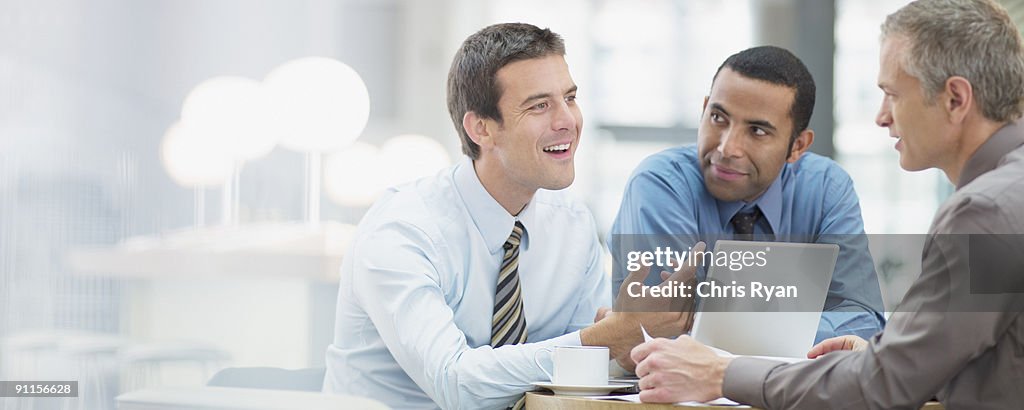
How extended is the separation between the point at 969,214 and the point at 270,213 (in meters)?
1.96

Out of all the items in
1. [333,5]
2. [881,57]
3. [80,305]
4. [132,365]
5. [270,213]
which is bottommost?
[132,365]

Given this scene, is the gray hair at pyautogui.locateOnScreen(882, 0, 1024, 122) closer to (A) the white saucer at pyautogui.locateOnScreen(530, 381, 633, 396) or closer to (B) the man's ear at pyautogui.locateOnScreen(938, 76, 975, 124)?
(B) the man's ear at pyautogui.locateOnScreen(938, 76, 975, 124)

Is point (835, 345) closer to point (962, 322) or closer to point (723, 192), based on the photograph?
point (962, 322)

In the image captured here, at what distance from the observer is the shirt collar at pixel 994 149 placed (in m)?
1.34

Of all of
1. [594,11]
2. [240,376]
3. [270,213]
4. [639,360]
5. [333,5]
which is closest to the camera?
[639,360]

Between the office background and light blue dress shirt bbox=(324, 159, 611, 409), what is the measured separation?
67 cm

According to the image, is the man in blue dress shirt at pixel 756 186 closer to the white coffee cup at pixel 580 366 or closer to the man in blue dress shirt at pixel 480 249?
the man in blue dress shirt at pixel 480 249

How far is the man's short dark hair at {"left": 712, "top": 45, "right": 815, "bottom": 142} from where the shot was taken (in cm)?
209

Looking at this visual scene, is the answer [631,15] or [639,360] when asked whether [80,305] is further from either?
[631,15]

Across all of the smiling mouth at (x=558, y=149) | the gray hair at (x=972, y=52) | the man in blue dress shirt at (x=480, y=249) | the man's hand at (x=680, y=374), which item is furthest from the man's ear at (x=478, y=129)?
Answer: the gray hair at (x=972, y=52)

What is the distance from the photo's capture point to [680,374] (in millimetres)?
1400

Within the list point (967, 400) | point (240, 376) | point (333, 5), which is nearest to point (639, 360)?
point (967, 400)

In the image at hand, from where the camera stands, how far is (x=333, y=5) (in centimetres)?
305

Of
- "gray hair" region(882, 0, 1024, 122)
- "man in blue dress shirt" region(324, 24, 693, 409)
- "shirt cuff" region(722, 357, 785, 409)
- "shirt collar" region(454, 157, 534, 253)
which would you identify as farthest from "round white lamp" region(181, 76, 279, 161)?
"gray hair" region(882, 0, 1024, 122)
